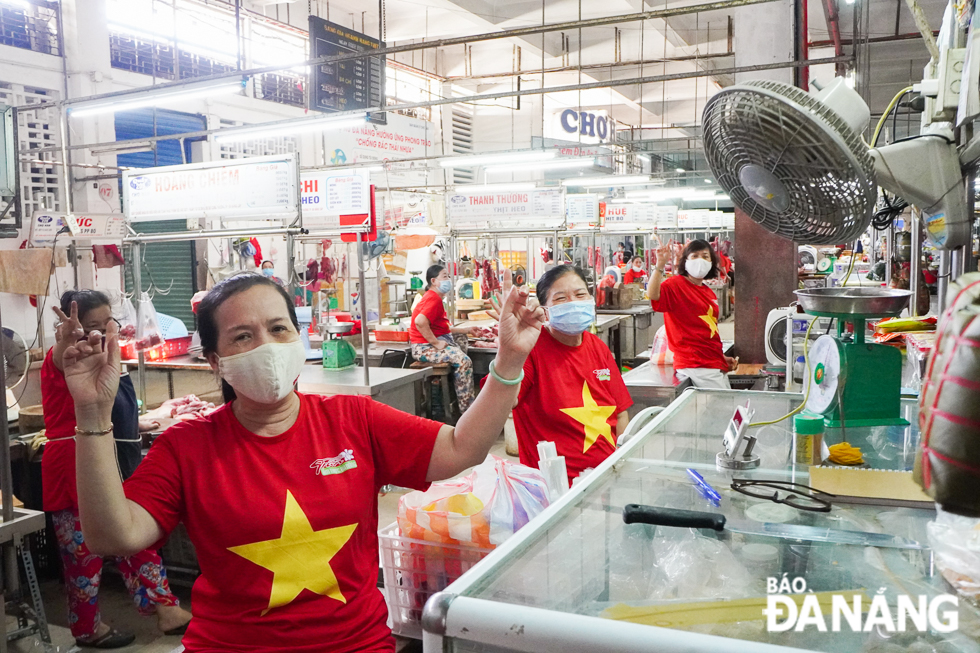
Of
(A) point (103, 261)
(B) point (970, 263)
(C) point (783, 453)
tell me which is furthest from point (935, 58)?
(A) point (103, 261)

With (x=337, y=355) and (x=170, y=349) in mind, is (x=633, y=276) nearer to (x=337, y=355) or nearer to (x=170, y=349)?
(x=337, y=355)

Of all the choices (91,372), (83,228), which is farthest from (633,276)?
(91,372)

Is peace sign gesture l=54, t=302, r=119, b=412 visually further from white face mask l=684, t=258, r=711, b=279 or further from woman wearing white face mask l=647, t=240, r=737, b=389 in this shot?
white face mask l=684, t=258, r=711, b=279

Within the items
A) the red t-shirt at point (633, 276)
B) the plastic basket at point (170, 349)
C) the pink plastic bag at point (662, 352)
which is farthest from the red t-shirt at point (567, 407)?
the red t-shirt at point (633, 276)

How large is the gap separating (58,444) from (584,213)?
8236 mm

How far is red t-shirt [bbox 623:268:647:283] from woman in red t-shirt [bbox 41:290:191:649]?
9.48m

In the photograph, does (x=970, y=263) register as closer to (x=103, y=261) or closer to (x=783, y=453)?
(x=783, y=453)

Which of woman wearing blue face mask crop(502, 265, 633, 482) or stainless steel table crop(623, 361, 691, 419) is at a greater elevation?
woman wearing blue face mask crop(502, 265, 633, 482)

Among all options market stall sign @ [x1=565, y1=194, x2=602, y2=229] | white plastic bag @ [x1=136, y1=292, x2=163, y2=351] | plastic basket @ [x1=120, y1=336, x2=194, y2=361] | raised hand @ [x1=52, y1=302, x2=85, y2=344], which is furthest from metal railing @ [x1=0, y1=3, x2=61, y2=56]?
raised hand @ [x1=52, y1=302, x2=85, y2=344]

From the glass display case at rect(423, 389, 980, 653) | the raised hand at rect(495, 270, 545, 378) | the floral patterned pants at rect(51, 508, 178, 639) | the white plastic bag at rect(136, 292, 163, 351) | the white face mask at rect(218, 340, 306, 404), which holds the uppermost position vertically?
the raised hand at rect(495, 270, 545, 378)

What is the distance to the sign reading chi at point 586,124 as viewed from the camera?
14625 mm

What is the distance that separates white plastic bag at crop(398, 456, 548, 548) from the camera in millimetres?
1972

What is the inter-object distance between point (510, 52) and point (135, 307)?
11120 mm

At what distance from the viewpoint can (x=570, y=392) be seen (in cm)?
309
